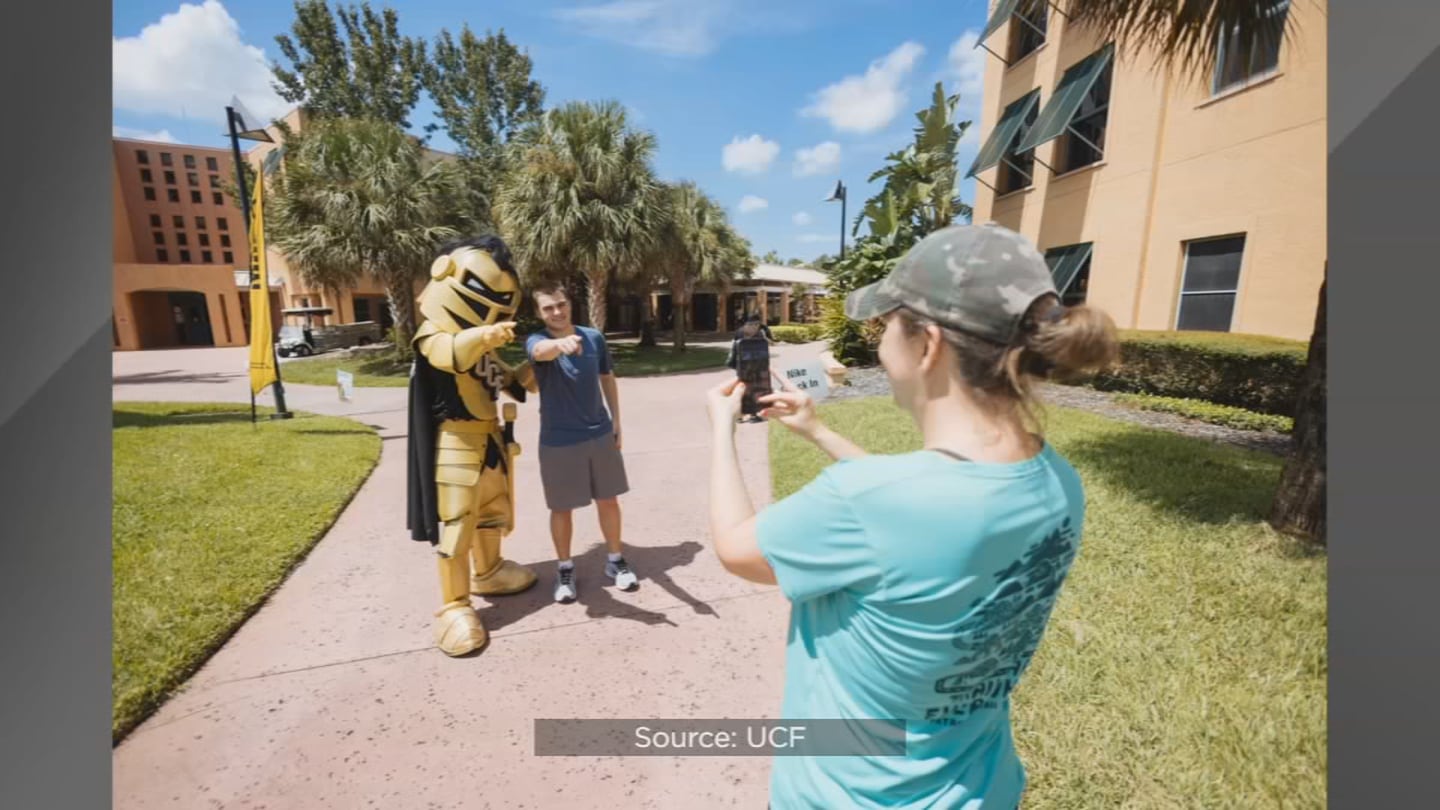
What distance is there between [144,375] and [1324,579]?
2545 cm

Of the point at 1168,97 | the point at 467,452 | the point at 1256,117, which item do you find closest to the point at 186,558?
the point at 467,452

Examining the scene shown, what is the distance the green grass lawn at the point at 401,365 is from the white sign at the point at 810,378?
45.9 ft

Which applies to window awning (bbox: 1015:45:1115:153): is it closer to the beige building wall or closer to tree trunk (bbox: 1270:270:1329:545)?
Result: the beige building wall

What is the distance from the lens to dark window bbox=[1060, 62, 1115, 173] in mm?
10688

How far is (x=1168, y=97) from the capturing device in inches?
369

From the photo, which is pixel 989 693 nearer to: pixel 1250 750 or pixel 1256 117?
pixel 1250 750

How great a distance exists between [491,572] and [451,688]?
0.89 metres

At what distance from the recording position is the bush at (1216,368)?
24.3ft

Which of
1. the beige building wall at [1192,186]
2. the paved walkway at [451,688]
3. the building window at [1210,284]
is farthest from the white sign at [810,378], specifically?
the building window at [1210,284]

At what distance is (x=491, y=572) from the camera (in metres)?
3.54

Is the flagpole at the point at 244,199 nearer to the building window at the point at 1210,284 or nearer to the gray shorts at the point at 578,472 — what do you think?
the gray shorts at the point at 578,472

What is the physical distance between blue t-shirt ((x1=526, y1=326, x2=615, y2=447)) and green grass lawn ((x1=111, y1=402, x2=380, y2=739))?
2.18m

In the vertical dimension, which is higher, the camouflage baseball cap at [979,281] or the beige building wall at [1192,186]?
the beige building wall at [1192,186]
